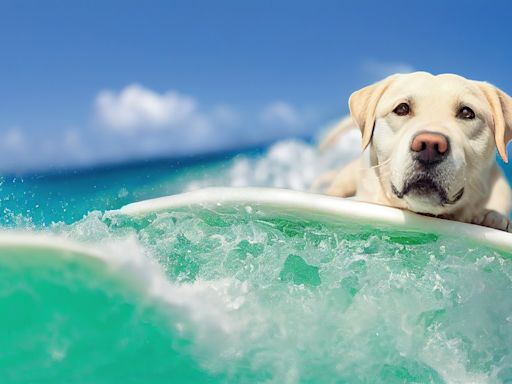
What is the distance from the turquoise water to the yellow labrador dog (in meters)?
0.33

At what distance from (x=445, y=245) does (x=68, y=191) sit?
4.53 meters

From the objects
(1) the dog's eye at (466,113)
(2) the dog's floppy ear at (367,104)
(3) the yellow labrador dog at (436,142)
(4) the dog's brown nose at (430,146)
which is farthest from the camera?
→ (2) the dog's floppy ear at (367,104)

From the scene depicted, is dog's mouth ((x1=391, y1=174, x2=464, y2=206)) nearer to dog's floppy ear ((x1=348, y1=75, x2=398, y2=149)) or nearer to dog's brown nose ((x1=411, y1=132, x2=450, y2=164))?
dog's brown nose ((x1=411, y1=132, x2=450, y2=164))

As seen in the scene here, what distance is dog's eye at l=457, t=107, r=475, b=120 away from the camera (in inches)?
167

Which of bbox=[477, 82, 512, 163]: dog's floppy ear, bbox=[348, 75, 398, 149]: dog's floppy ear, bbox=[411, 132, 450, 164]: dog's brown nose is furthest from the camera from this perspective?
bbox=[348, 75, 398, 149]: dog's floppy ear

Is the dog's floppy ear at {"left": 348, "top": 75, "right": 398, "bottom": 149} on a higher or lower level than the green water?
higher

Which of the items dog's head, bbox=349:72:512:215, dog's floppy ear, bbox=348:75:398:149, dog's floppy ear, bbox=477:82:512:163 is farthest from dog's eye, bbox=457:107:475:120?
dog's floppy ear, bbox=348:75:398:149

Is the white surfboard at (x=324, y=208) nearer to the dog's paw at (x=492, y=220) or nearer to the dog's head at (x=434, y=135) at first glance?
the dog's head at (x=434, y=135)

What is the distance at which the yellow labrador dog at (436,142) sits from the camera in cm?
394

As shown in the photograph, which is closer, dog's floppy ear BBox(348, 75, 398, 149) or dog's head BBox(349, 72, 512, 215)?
dog's head BBox(349, 72, 512, 215)

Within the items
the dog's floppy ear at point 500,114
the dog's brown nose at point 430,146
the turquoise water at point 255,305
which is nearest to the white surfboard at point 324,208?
the turquoise water at point 255,305

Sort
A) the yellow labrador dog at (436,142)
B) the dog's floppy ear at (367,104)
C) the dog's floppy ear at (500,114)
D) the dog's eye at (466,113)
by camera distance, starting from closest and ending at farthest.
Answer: the yellow labrador dog at (436,142) < the dog's eye at (466,113) < the dog's floppy ear at (500,114) < the dog's floppy ear at (367,104)

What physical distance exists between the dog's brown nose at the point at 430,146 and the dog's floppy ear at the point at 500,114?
0.70 m

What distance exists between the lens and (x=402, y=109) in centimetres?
438
